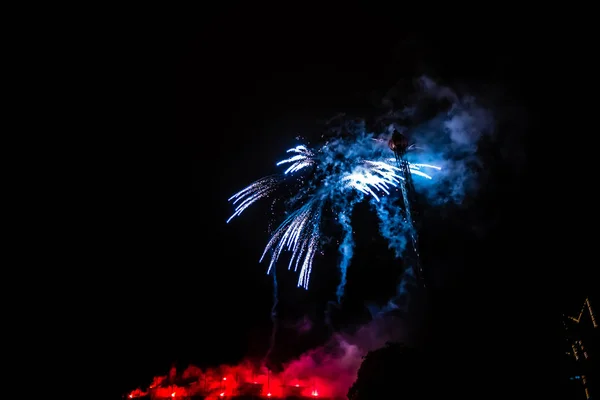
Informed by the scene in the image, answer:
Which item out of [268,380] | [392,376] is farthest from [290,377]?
[392,376]

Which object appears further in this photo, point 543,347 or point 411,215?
point 411,215

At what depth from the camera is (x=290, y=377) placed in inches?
1223

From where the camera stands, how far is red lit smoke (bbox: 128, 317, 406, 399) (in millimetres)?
27953

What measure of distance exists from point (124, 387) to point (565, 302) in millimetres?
13039

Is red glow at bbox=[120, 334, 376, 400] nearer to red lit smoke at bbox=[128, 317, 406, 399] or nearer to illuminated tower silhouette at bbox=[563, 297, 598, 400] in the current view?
red lit smoke at bbox=[128, 317, 406, 399]

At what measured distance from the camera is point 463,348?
46.5 feet

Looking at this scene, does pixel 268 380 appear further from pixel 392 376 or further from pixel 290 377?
pixel 392 376

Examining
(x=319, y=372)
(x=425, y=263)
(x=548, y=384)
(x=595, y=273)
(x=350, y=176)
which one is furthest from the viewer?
(x=319, y=372)

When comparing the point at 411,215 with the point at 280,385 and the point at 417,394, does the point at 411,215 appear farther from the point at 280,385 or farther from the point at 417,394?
the point at 280,385

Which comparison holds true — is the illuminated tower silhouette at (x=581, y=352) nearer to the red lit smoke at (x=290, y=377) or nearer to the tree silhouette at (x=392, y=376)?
the tree silhouette at (x=392, y=376)

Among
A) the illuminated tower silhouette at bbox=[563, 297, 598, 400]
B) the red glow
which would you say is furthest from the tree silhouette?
the red glow

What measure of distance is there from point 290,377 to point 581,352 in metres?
25.4

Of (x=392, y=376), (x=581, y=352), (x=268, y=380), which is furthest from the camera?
(x=268, y=380)

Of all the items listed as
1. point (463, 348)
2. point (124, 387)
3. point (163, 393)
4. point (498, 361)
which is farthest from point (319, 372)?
point (124, 387)
